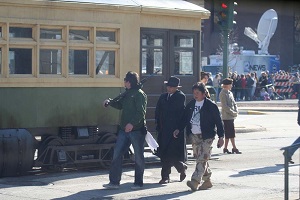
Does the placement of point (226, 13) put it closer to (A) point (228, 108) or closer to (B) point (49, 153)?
(A) point (228, 108)

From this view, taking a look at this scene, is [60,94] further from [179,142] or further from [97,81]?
[179,142]

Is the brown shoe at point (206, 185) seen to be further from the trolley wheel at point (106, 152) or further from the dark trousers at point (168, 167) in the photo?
the trolley wheel at point (106, 152)

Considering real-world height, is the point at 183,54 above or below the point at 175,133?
above

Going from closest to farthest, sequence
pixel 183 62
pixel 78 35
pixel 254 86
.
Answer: pixel 78 35 < pixel 183 62 < pixel 254 86

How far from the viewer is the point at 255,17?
66.6m

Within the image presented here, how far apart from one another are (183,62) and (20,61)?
3.64 m

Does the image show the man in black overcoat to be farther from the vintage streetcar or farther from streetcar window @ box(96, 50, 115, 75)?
streetcar window @ box(96, 50, 115, 75)

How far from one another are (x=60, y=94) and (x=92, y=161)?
1.35m

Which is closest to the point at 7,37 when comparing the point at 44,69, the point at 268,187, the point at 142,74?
the point at 44,69

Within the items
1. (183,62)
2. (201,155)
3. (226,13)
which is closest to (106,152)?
(183,62)

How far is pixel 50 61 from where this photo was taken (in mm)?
13961

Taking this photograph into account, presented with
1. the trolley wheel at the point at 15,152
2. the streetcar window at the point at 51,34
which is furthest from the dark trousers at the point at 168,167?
the streetcar window at the point at 51,34

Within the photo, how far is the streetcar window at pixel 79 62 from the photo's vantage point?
14.2 metres

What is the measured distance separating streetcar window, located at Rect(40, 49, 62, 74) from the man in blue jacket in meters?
2.94
